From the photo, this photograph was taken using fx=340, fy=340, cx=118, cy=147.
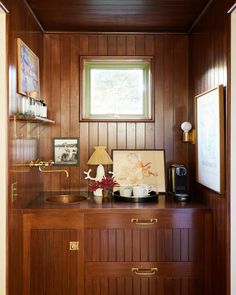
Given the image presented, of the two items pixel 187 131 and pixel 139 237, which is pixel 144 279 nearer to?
pixel 139 237

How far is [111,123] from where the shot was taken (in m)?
3.07

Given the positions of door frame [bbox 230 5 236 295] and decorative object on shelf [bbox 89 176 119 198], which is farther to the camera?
decorative object on shelf [bbox 89 176 119 198]

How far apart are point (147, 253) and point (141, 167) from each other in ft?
2.78

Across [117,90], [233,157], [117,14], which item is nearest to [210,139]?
[233,157]

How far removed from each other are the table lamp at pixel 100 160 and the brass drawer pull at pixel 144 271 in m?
0.83

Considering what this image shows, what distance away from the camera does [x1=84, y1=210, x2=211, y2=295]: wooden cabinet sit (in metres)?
2.43

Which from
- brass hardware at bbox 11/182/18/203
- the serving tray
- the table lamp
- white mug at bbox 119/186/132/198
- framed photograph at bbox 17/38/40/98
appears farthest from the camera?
the table lamp

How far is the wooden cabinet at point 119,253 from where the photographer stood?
2414mm

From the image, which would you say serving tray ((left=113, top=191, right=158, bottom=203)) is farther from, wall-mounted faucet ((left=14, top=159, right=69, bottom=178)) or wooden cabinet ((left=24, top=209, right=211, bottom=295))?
wall-mounted faucet ((left=14, top=159, right=69, bottom=178))

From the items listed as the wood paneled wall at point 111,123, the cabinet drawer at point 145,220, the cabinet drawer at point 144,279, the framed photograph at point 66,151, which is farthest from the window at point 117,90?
the cabinet drawer at point 144,279

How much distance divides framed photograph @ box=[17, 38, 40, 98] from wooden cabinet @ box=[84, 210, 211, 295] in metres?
1.02

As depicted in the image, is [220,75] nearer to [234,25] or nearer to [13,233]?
[234,25]
